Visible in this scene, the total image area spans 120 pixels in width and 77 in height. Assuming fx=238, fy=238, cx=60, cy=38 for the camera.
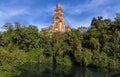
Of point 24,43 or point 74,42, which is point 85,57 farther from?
point 24,43

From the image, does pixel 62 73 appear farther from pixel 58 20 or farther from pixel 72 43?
pixel 58 20

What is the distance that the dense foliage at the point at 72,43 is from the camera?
45250 millimetres

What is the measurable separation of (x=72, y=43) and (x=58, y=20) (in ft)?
123

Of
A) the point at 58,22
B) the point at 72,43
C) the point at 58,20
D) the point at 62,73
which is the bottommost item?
the point at 62,73

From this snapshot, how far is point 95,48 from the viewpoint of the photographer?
47.5 metres

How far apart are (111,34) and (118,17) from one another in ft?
12.3

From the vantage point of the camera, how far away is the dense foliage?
45.2m

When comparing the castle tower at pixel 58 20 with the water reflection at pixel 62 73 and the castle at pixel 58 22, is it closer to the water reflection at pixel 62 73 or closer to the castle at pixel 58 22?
the castle at pixel 58 22

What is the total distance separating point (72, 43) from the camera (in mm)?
47969

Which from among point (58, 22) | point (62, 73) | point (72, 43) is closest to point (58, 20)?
point (58, 22)

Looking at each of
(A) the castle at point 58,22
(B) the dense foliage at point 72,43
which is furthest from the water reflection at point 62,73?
(A) the castle at point 58,22

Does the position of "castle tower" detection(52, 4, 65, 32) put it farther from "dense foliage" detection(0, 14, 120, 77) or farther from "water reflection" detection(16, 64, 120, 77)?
"water reflection" detection(16, 64, 120, 77)

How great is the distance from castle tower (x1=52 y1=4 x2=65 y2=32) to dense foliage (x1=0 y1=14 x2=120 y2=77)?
2615 cm

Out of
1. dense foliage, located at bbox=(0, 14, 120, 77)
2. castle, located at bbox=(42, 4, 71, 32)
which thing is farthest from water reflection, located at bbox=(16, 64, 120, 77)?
castle, located at bbox=(42, 4, 71, 32)
